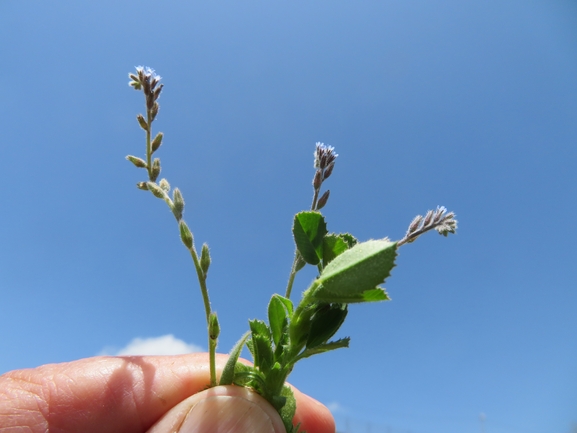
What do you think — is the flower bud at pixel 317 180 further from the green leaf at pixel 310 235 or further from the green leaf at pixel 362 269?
the green leaf at pixel 362 269

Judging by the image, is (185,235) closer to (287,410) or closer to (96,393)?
(287,410)

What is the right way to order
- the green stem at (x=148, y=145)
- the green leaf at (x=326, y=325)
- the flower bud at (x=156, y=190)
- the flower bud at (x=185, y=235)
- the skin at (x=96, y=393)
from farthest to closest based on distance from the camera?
the skin at (x=96, y=393) → the green stem at (x=148, y=145) → the flower bud at (x=156, y=190) → the flower bud at (x=185, y=235) → the green leaf at (x=326, y=325)

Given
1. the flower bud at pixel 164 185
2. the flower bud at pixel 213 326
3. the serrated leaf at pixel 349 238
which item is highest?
the flower bud at pixel 164 185

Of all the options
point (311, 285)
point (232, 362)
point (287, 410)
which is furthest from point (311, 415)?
point (311, 285)

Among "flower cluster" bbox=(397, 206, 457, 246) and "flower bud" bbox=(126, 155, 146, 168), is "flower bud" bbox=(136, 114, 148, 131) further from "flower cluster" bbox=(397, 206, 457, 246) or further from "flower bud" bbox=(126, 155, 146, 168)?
"flower cluster" bbox=(397, 206, 457, 246)

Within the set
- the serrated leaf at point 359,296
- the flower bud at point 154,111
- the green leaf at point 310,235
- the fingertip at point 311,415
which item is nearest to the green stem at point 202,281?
the green leaf at point 310,235

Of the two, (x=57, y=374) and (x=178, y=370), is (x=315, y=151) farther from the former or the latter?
(x=57, y=374)

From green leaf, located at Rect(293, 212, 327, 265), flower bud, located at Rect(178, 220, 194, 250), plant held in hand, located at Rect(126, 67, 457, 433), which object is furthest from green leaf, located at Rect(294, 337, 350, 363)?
flower bud, located at Rect(178, 220, 194, 250)

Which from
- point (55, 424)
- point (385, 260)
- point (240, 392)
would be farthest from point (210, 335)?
point (55, 424)
